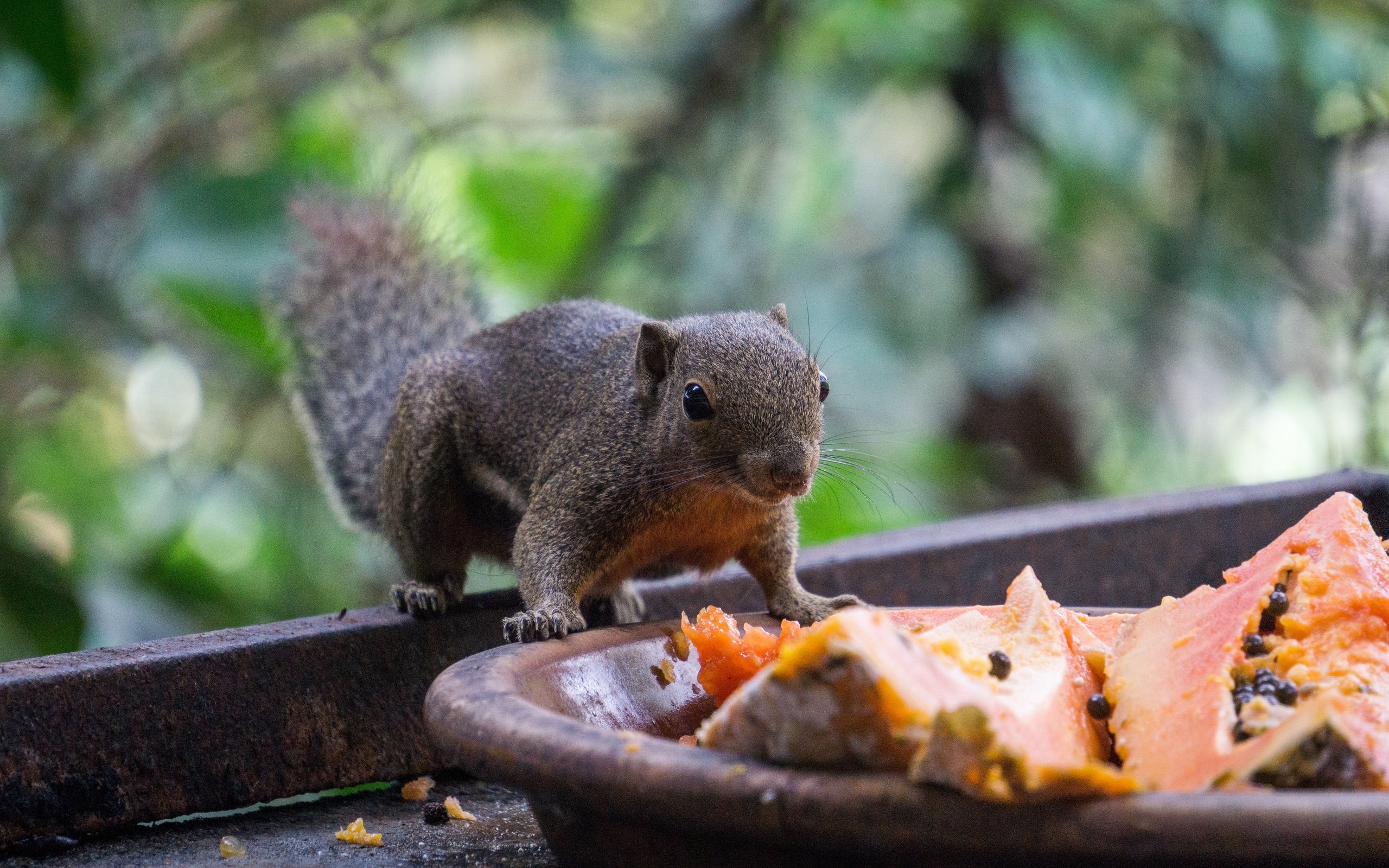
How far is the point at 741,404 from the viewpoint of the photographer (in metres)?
1.97

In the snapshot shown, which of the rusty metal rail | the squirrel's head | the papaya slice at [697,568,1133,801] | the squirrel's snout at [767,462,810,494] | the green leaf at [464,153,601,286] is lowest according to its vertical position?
the rusty metal rail

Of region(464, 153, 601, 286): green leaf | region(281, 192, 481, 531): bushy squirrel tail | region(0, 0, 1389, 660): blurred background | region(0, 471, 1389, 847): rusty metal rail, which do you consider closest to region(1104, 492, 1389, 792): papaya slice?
region(0, 471, 1389, 847): rusty metal rail

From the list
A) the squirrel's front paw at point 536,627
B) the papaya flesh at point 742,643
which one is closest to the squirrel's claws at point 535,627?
the squirrel's front paw at point 536,627

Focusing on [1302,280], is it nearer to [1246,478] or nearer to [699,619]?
[1246,478]

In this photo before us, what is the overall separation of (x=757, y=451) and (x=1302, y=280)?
98.4 inches

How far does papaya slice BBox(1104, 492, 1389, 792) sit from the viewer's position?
988mm

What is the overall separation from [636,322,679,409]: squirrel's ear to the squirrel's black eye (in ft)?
0.38

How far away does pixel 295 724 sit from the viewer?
185 centimetres

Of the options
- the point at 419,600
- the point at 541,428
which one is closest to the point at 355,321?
the point at 541,428

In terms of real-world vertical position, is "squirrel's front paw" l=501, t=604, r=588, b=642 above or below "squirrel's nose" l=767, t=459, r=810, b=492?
below

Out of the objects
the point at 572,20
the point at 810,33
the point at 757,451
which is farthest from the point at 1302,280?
the point at 757,451

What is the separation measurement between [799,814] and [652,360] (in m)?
1.23

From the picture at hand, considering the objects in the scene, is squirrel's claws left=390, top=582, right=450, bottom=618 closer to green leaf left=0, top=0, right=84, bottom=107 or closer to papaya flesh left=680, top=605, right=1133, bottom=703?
papaya flesh left=680, top=605, right=1133, bottom=703

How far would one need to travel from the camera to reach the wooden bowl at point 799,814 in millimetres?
875
